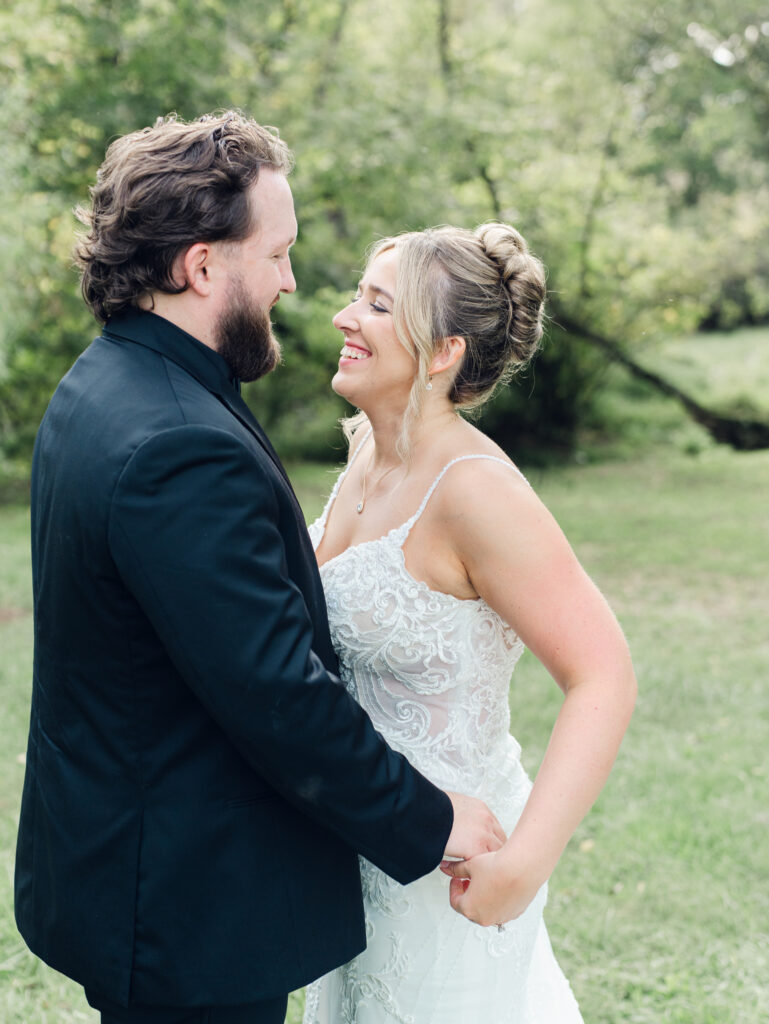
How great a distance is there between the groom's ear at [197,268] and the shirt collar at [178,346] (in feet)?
0.26

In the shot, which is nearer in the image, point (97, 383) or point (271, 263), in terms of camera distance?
point (97, 383)

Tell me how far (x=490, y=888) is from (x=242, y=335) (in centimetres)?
→ 115

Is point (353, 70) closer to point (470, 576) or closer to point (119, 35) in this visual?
point (119, 35)

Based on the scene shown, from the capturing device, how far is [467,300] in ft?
7.44

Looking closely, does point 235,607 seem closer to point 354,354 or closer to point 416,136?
point 354,354

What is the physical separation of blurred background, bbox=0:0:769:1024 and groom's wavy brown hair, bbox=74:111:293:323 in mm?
2712

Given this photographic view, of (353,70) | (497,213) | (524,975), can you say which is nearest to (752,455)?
(497,213)

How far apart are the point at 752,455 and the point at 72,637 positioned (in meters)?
16.5

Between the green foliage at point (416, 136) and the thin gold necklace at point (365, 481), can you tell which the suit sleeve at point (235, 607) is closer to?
the thin gold necklace at point (365, 481)

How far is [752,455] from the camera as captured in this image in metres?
16.8

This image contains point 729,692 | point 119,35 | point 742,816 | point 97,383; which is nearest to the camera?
point 97,383

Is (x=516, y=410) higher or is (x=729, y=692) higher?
(x=729, y=692)

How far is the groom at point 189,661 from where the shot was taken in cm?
157

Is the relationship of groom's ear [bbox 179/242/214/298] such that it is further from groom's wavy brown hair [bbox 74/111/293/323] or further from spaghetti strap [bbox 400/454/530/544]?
spaghetti strap [bbox 400/454/530/544]
